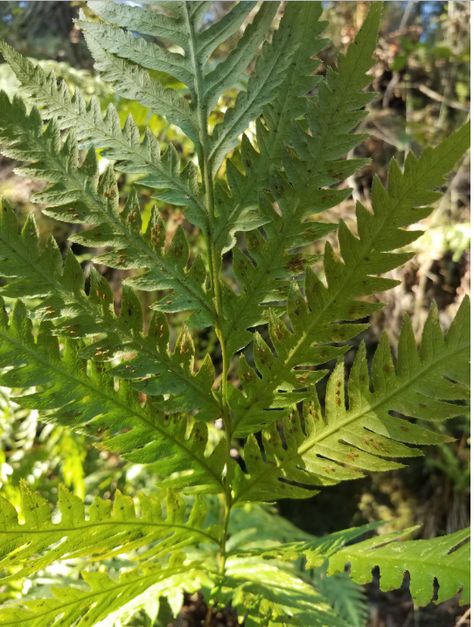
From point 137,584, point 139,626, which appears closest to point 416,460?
point 139,626

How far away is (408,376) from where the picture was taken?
48 centimetres

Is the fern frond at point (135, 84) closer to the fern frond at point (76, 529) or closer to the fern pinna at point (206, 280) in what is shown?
the fern pinna at point (206, 280)

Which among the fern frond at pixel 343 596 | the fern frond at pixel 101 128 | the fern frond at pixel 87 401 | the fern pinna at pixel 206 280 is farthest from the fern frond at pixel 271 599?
the fern frond at pixel 343 596

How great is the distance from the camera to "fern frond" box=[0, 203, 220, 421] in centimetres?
47

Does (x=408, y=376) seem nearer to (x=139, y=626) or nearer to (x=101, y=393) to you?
(x=101, y=393)

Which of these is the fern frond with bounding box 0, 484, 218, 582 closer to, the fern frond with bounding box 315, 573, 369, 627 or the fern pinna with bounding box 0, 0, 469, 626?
the fern pinna with bounding box 0, 0, 469, 626

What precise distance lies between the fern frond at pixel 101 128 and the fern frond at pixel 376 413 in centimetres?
22

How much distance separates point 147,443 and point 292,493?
0.47 feet

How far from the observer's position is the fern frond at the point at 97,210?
46 centimetres

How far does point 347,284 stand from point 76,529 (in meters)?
0.30

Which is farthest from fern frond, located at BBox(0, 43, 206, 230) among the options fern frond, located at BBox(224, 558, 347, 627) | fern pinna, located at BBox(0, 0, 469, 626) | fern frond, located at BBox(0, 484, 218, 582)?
fern frond, located at BBox(224, 558, 347, 627)

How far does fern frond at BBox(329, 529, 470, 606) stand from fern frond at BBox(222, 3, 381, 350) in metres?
0.21

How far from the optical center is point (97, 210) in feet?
1.58

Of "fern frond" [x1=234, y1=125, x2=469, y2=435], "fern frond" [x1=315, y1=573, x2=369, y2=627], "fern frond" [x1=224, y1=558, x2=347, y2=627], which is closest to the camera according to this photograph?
"fern frond" [x1=234, y1=125, x2=469, y2=435]
